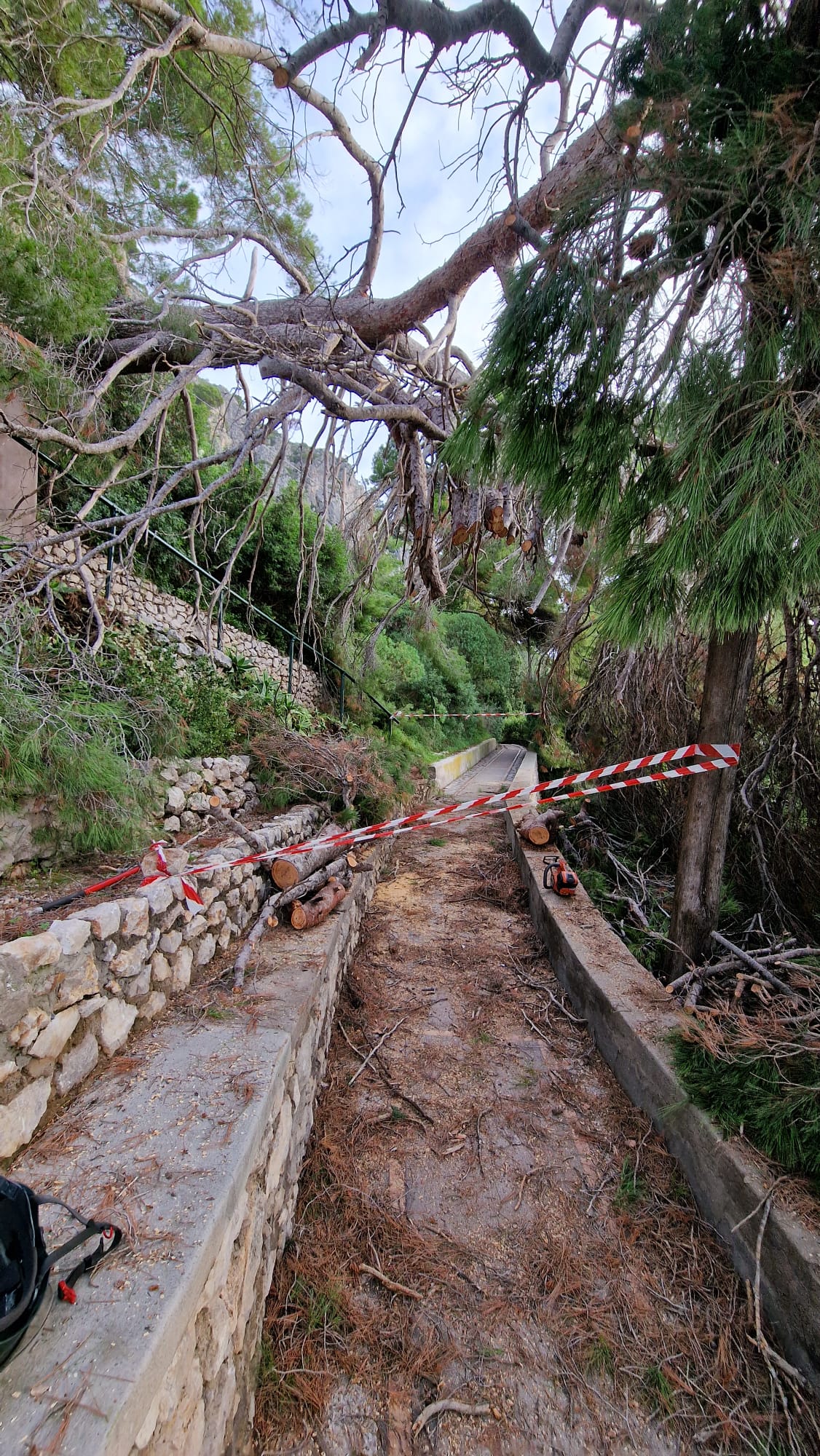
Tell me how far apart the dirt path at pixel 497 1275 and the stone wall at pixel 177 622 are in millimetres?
3347

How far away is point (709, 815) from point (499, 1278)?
2259mm

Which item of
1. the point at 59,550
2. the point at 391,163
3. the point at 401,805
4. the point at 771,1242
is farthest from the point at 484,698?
the point at 771,1242

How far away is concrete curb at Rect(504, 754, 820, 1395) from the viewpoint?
1.65m

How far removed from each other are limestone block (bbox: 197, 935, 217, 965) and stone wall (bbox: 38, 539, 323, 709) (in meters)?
2.25

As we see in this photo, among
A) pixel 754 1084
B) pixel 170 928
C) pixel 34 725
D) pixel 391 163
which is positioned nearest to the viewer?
pixel 754 1084

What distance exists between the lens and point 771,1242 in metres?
1.75

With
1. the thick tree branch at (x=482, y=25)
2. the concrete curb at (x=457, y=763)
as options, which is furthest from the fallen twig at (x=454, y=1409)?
the concrete curb at (x=457, y=763)

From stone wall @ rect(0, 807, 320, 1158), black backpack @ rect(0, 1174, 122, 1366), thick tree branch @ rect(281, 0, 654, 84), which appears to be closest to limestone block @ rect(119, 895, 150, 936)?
stone wall @ rect(0, 807, 320, 1158)

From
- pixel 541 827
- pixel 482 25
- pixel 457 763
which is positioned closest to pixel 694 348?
pixel 482 25

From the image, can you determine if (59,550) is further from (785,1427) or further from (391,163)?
(785,1427)

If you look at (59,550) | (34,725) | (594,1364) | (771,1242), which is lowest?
(594,1364)

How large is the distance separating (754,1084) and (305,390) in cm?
493

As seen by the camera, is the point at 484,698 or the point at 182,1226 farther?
the point at 484,698

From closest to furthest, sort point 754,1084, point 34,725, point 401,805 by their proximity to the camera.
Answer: point 754,1084
point 34,725
point 401,805
